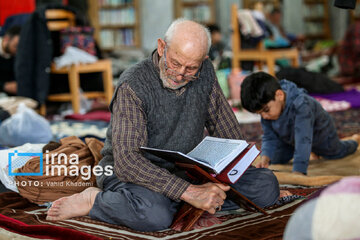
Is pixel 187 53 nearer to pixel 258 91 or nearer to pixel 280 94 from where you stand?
pixel 258 91

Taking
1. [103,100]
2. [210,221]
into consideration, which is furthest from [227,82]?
[210,221]

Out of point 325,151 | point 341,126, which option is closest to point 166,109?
point 325,151

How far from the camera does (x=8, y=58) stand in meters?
4.73

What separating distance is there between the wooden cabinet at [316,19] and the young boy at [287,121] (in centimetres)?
760

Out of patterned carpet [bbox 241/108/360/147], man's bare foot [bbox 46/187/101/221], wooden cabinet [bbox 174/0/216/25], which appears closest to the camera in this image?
man's bare foot [bbox 46/187/101/221]

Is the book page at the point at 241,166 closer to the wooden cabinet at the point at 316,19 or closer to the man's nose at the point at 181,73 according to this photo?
the man's nose at the point at 181,73

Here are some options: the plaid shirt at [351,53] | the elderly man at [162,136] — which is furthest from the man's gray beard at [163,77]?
the plaid shirt at [351,53]

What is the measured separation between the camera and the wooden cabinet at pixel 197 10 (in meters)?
8.47

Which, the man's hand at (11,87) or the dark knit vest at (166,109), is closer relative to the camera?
the dark knit vest at (166,109)

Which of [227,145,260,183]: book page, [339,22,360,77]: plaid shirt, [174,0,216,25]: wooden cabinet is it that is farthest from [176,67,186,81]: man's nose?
[174,0,216,25]: wooden cabinet

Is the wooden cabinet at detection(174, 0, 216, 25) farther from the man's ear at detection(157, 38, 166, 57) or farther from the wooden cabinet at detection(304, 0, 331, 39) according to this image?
the man's ear at detection(157, 38, 166, 57)

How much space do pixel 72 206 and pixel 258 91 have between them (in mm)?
1004

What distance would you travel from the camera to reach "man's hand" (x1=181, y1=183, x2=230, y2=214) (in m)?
1.69

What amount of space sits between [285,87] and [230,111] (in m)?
0.55
